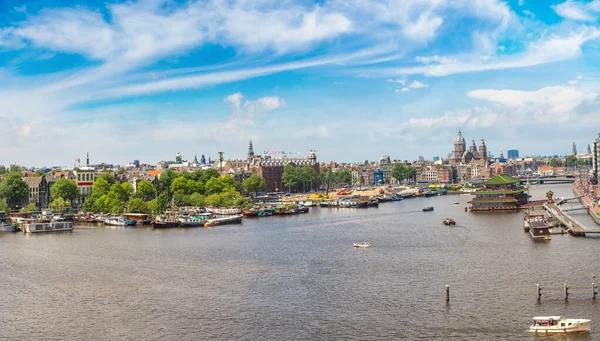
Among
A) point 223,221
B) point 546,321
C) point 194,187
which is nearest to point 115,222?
point 223,221

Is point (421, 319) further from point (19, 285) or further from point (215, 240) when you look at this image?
point (215, 240)

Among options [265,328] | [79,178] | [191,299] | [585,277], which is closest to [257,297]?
[191,299]

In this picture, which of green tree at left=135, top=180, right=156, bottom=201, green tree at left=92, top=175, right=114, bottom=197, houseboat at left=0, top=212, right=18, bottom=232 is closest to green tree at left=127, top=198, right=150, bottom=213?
green tree at left=92, top=175, right=114, bottom=197

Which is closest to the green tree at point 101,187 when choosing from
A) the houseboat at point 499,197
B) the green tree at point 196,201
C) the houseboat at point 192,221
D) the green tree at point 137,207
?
the green tree at point 196,201

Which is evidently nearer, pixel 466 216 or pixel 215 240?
pixel 215 240

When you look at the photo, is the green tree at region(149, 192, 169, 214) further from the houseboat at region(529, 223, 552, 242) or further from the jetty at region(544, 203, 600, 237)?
the houseboat at region(529, 223, 552, 242)

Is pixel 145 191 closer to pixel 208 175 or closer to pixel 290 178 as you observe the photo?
pixel 208 175
